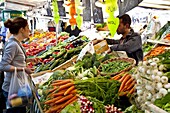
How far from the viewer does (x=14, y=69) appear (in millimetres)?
4059

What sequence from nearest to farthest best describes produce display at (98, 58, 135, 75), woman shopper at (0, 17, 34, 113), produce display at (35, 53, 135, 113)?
1. produce display at (35, 53, 135, 113)
2. produce display at (98, 58, 135, 75)
3. woman shopper at (0, 17, 34, 113)

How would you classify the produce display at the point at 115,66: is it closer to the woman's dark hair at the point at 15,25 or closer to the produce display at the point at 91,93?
the produce display at the point at 91,93

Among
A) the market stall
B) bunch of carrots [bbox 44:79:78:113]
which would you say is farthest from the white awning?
bunch of carrots [bbox 44:79:78:113]

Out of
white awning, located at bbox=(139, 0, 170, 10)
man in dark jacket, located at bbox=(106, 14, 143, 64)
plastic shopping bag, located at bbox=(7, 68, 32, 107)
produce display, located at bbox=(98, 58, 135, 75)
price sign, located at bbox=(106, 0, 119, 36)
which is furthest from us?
white awning, located at bbox=(139, 0, 170, 10)

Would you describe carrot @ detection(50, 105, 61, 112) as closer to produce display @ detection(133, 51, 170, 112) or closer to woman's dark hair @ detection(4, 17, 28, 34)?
produce display @ detection(133, 51, 170, 112)

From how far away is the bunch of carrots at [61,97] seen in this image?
2.81m

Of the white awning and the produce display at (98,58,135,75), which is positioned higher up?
the white awning

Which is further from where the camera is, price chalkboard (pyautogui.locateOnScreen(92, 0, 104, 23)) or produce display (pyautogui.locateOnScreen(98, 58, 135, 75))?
price chalkboard (pyautogui.locateOnScreen(92, 0, 104, 23))

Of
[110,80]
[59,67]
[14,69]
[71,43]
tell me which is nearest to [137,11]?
[71,43]

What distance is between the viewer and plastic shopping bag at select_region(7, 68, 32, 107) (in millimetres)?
3926

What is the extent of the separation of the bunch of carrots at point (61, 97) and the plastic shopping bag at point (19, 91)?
1036 millimetres

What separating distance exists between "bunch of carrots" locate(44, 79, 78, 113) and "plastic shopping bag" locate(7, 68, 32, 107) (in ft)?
3.40

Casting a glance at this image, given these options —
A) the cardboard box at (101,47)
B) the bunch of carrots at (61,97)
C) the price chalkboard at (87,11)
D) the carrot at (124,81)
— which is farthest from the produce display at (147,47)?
the bunch of carrots at (61,97)

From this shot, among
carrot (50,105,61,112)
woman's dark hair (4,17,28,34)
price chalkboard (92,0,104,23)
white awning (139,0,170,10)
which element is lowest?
carrot (50,105,61,112)
